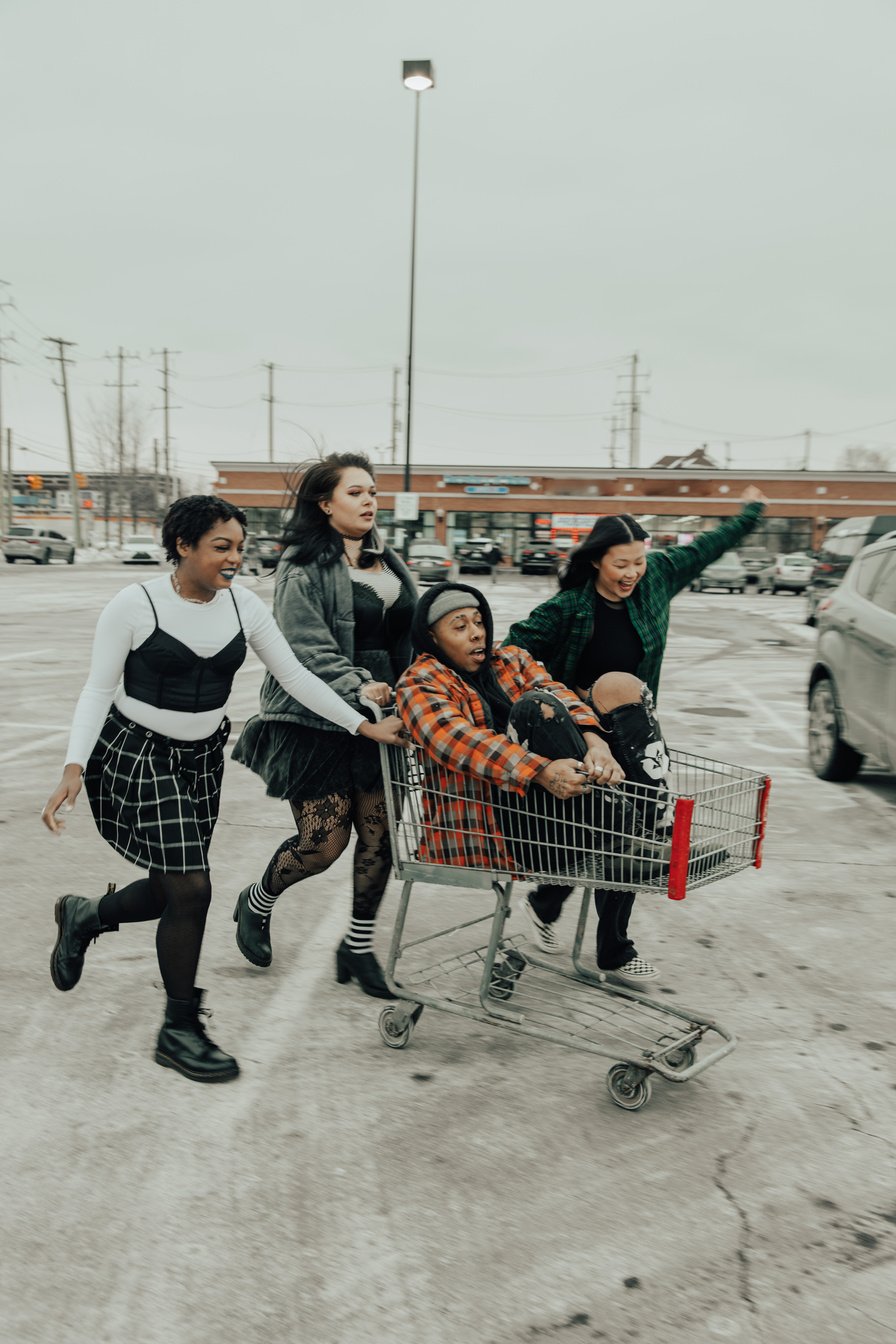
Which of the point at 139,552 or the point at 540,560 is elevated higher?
the point at 540,560

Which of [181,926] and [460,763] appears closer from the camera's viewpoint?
[460,763]

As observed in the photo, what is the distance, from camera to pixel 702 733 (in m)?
9.34

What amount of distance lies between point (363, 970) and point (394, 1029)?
1.57ft

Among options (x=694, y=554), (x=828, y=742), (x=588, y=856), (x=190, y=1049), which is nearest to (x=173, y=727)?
(x=190, y=1049)

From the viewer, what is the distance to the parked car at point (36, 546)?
44.9 meters

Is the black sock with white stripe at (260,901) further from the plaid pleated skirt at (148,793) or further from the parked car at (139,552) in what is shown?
the parked car at (139,552)

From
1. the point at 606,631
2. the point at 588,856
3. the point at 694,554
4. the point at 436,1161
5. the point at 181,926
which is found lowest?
the point at 436,1161

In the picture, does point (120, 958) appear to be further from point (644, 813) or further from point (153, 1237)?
point (644, 813)

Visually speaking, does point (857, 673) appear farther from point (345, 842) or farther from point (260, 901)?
point (260, 901)

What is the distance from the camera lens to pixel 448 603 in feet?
11.1

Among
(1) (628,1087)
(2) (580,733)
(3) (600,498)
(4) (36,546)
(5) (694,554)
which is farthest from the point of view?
(3) (600,498)

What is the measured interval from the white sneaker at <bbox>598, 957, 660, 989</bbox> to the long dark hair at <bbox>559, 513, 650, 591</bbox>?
55.0 inches

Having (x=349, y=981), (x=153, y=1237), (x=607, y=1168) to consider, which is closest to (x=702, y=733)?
(x=349, y=981)

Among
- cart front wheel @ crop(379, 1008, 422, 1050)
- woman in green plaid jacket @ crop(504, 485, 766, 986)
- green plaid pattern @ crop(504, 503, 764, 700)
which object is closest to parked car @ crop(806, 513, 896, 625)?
green plaid pattern @ crop(504, 503, 764, 700)
